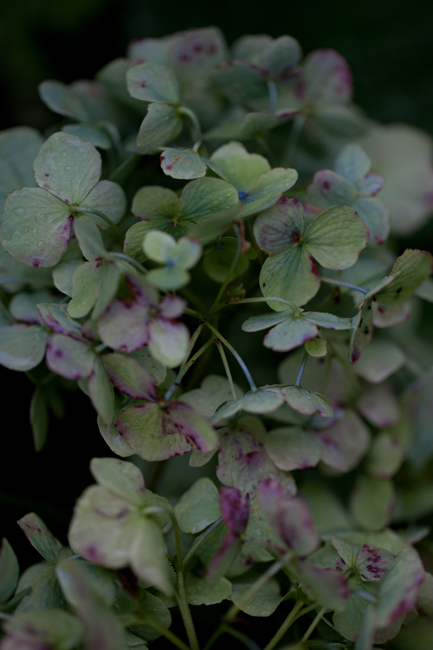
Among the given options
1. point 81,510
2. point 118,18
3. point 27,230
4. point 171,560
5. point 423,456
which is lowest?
point 423,456

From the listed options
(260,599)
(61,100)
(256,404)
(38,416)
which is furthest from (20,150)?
(260,599)

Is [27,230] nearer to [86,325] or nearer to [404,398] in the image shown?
[86,325]

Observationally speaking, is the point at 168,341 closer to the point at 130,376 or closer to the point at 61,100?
the point at 130,376

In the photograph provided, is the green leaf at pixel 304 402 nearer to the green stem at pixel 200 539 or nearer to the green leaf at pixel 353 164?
the green stem at pixel 200 539

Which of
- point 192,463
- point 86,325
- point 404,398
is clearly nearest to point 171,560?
point 192,463

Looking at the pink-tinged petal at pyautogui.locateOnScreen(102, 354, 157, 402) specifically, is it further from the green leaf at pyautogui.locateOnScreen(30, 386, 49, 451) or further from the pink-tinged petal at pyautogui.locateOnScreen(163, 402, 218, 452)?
the green leaf at pyautogui.locateOnScreen(30, 386, 49, 451)

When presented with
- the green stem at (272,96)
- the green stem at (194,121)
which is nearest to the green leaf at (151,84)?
the green stem at (194,121)
